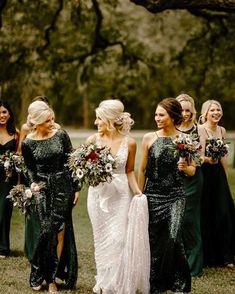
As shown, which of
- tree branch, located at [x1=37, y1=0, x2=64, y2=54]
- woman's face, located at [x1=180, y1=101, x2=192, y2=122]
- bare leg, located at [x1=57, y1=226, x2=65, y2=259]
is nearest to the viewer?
bare leg, located at [x1=57, y1=226, x2=65, y2=259]

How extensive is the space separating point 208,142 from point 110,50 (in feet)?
50.9

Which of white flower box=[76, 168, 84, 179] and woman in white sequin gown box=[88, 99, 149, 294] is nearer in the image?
white flower box=[76, 168, 84, 179]

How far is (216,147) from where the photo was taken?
9.47m

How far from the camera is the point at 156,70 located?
2666 centimetres

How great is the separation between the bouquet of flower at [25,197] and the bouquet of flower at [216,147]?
2538 mm

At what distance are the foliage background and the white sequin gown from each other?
1184 cm

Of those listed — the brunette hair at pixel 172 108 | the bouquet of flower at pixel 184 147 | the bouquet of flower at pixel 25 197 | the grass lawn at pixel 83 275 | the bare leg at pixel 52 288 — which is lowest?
the grass lawn at pixel 83 275

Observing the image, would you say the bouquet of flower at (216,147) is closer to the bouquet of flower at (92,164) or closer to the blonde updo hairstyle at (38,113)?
the bouquet of flower at (92,164)

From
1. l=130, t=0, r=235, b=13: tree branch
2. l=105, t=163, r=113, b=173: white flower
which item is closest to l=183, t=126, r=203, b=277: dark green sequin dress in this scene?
l=105, t=163, r=113, b=173: white flower

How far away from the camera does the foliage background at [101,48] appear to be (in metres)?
22.3

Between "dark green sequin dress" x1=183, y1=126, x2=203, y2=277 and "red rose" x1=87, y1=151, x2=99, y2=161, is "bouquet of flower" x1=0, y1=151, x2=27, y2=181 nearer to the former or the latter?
"dark green sequin dress" x1=183, y1=126, x2=203, y2=277

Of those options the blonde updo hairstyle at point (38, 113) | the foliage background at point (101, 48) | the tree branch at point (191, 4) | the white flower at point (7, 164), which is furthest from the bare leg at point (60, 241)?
the foliage background at point (101, 48)

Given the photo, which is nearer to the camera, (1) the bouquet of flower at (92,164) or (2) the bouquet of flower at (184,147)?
(1) the bouquet of flower at (92,164)

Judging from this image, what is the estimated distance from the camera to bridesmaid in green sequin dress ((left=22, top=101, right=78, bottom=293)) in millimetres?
8031
